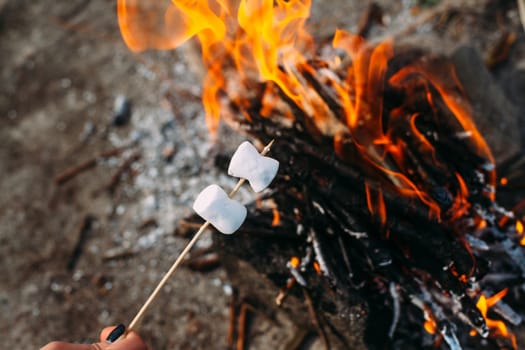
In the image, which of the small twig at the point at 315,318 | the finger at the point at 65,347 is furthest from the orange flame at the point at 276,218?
the finger at the point at 65,347

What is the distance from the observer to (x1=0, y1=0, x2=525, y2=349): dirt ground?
4191 millimetres

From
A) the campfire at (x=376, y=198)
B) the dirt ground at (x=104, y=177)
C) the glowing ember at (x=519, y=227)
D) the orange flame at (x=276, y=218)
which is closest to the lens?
the campfire at (x=376, y=198)

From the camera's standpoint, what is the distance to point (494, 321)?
3240 mm

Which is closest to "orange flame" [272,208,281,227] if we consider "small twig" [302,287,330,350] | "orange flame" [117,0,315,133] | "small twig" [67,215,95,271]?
"small twig" [302,287,330,350]

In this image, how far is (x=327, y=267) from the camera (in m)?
3.09

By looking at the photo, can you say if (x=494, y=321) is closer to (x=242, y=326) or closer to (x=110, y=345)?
(x=242, y=326)

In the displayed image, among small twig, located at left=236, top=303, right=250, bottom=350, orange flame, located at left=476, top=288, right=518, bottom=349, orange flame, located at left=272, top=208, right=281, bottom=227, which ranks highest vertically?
orange flame, located at left=272, top=208, right=281, bottom=227

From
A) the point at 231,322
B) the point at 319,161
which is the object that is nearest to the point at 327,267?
the point at 319,161

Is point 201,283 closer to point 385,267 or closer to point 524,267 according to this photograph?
point 385,267

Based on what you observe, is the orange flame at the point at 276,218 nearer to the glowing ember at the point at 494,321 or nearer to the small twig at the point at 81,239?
the glowing ember at the point at 494,321

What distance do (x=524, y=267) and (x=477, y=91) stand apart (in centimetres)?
145

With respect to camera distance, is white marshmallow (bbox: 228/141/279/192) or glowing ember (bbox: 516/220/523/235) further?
glowing ember (bbox: 516/220/523/235)

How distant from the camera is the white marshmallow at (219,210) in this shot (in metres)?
2.57

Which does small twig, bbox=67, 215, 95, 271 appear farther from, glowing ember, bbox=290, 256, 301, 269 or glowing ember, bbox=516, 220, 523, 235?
glowing ember, bbox=516, 220, 523, 235
